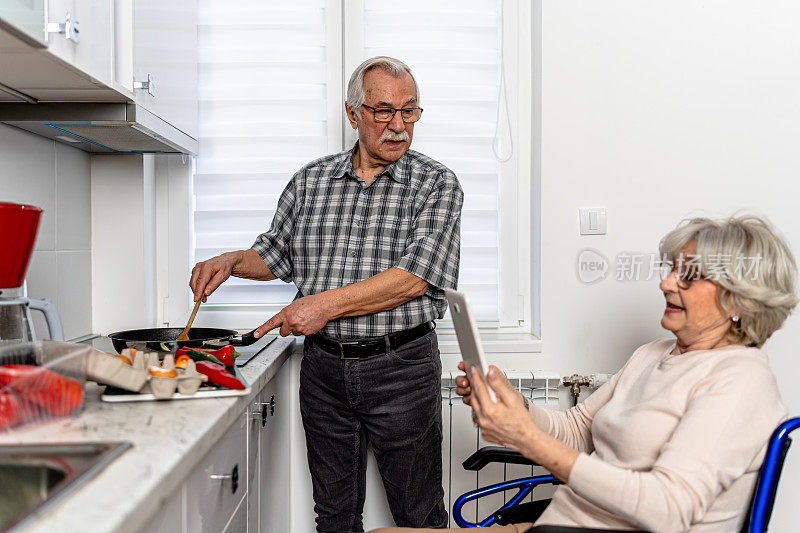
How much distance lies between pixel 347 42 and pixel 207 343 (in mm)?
1201

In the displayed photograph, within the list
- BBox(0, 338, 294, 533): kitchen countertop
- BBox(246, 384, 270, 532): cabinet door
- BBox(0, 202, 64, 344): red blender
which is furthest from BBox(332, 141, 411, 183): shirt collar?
BBox(0, 202, 64, 344): red blender

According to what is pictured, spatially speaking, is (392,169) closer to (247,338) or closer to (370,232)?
(370,232)

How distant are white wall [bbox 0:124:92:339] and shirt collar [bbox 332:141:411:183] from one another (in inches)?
31.8

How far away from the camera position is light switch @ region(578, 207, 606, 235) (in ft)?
7.43

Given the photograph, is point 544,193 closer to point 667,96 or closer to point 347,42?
point 667,96

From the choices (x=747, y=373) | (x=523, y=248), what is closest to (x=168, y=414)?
(x=747, y=373)

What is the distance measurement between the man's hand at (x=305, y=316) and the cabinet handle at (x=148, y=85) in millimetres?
654

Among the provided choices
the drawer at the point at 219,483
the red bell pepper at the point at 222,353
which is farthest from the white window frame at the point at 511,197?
the drawer at the point at 219,483

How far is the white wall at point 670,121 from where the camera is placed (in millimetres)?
2262

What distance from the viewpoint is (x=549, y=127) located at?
228cm

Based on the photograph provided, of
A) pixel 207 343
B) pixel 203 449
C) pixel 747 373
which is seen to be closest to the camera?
pixel 203 449

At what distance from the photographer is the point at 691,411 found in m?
1.19

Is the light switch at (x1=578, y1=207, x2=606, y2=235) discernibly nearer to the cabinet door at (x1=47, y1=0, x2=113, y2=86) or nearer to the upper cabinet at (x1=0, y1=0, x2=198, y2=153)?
the upper cabinet at (x1=0, y1=0, x2=198, y2=153)

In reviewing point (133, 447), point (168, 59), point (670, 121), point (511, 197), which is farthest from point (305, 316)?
point (670, 121)
